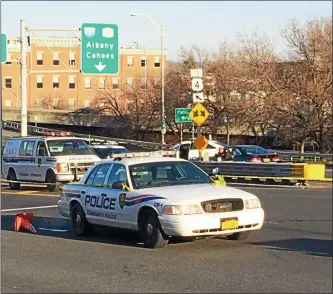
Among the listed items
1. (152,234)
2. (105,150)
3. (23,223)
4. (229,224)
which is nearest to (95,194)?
(152,234)

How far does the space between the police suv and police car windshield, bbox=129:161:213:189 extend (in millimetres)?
10833

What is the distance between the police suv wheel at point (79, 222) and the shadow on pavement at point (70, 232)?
12cm

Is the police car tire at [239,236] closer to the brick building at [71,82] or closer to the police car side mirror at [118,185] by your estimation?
the police car side mirror at [118,185]

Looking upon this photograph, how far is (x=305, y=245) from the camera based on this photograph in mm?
10195

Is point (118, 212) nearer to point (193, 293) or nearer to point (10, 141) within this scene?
point (193, 293)

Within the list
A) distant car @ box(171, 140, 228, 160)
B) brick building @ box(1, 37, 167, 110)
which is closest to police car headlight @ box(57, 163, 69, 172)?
distant car @ box(171, 140, 228, 160)

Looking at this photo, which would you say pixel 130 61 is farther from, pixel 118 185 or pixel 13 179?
pixel 118 185

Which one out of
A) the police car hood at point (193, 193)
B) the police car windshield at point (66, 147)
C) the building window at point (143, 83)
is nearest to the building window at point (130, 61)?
the building window at point (143, 83)

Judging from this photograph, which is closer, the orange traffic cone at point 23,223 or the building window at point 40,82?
the orange traffic cone at point 23,223

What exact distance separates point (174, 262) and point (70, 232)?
4.08 metres

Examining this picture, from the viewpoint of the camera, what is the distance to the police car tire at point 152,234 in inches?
396

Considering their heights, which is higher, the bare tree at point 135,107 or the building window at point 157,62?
the building window at point 157,62

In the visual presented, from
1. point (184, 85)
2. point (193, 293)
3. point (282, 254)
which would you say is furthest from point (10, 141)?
point (184, 85)

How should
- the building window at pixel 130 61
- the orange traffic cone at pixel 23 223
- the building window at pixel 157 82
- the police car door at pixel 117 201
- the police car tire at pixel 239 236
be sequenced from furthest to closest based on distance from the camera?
the building window at pixel 130 61, the building window at pixel 157 82, the orange traffic cone at pixel 23 223, the police car door at pixel 117 201, the police car tire at pixel 239 236
